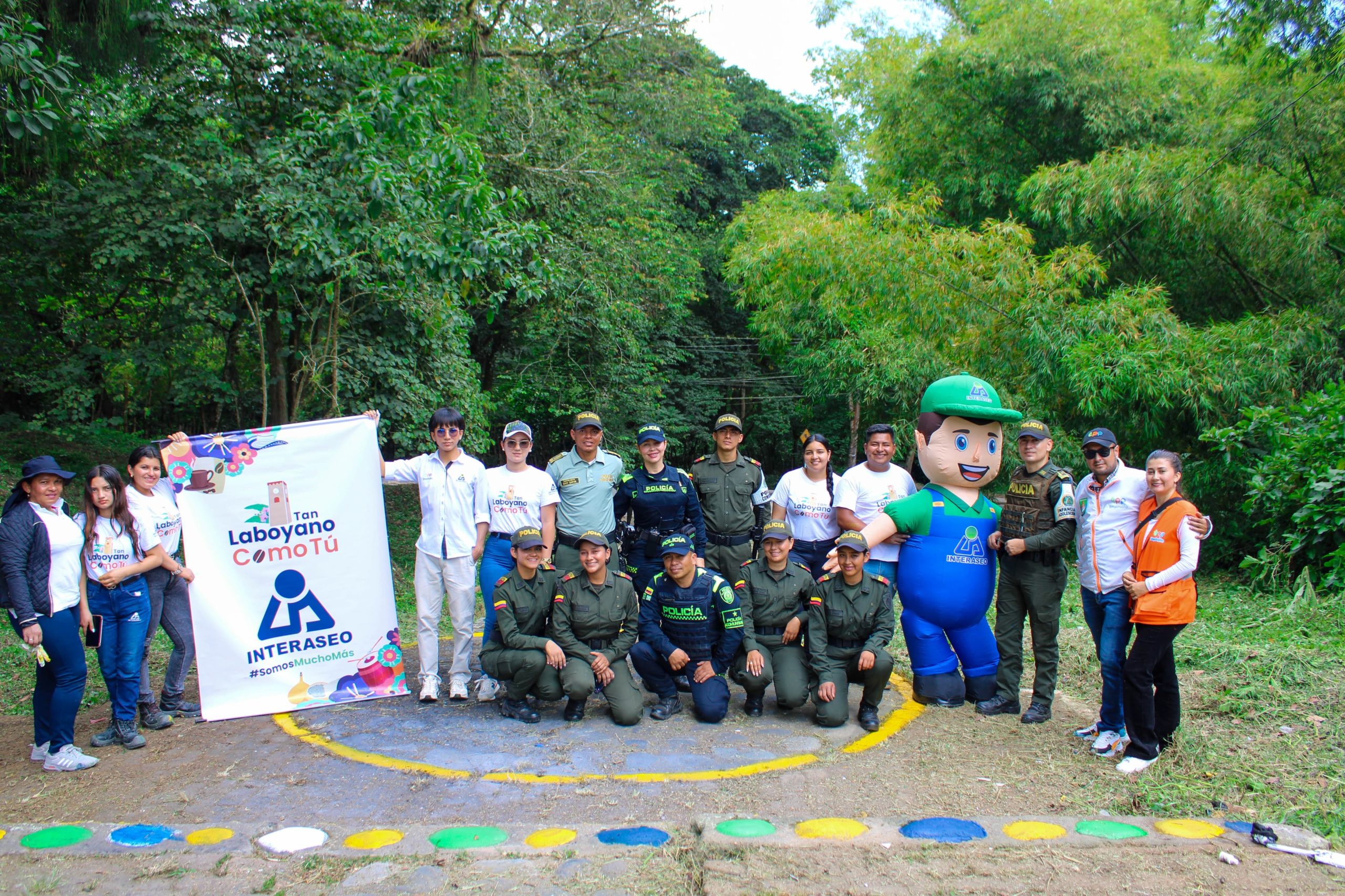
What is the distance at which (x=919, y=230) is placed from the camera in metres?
14.0

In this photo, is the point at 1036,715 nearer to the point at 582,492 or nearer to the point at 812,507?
the point at 812,507

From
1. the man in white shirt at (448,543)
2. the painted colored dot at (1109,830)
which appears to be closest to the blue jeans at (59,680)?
the man in white shirt at (448,543)

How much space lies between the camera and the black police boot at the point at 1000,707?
5781mm

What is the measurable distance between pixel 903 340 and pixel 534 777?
1283 centimetres

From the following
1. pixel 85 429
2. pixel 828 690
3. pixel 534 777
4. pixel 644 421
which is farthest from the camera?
pixel 644 421

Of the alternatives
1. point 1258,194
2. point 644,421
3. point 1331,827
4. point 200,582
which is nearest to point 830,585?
point 1331,827

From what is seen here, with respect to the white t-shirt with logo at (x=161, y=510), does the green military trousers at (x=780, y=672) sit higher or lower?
lower

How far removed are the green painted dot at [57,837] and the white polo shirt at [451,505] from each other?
2388 mm

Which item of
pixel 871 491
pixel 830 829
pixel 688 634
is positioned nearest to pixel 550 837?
pixel 830 829

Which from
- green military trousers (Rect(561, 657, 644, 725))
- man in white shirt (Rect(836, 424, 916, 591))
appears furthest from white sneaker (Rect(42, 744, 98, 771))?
man in white shirt (Rect(836, 424, 916, 591))

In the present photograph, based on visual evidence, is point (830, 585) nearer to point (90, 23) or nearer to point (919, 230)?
point (90, 23)

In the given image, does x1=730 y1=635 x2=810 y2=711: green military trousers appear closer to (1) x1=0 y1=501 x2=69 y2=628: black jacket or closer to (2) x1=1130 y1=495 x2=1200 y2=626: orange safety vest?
(2) x1=1130 y1=495 x2=1200 y2=626: orange safety vest

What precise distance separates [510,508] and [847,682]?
7.84ft

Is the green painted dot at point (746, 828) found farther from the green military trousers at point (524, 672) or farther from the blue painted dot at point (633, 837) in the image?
the green military trousers at point (524, 672)
